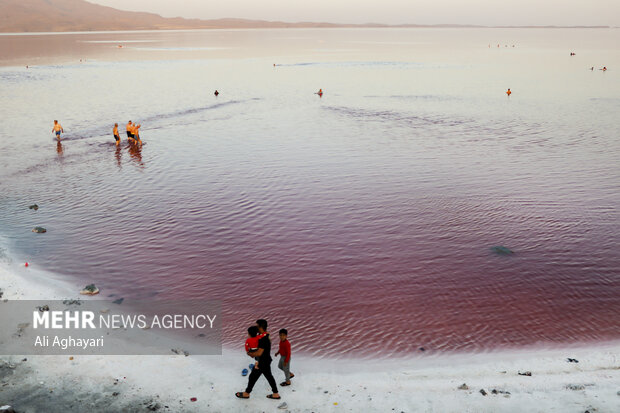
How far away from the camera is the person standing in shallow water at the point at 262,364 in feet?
31.6

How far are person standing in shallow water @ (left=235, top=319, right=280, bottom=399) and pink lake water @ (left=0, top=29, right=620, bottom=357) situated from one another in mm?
2526

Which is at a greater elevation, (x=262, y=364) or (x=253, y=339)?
(x=253, y=339)

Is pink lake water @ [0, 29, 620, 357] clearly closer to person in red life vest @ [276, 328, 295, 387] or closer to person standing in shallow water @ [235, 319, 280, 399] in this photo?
person in red life vest @ [276, 328, 295, 387]

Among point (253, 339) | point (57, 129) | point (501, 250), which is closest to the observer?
point (253, 339)

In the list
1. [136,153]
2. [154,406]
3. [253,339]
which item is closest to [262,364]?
[253,339]

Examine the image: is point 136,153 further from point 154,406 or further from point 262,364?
point 262,364

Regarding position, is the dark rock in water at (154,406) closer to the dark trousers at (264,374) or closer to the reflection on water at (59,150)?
the dark trousers at (264,374)

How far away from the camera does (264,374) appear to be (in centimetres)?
985

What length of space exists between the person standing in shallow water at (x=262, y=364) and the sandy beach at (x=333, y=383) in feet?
0.60

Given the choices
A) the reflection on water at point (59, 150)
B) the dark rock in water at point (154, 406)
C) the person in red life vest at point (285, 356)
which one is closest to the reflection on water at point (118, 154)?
the reflection on water at point (59, 150)

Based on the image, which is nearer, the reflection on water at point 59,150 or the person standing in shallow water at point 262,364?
the person standing in shallow water at point 262,364

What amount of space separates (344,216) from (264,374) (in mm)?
12259

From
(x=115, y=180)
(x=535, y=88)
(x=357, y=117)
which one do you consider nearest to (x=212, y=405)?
(x=115, y=180)

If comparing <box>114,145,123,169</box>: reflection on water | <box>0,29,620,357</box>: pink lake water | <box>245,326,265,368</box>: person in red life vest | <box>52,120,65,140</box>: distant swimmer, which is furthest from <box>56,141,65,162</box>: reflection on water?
<box>245,326,265,368</box>: person in red life vest
